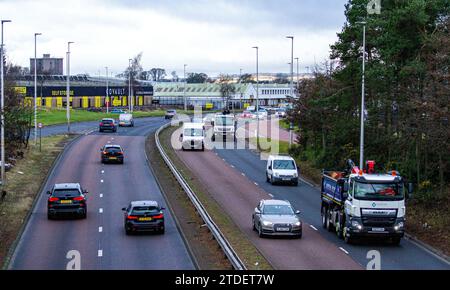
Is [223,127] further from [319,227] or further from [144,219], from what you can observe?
[144,219]

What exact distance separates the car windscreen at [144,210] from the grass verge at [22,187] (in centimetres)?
512

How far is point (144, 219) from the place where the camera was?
116 ft

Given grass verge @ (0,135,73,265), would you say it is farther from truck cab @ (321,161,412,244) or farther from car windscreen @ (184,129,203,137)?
truck cab @ (321,161,412,244)

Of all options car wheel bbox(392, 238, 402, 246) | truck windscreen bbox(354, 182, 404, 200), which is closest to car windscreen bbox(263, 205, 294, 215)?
truck windscreen bbox(354, 182, 404, 200)

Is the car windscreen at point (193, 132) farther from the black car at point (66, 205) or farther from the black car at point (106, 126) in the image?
the black car at point (66, 205)

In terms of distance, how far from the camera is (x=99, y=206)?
44.2 m

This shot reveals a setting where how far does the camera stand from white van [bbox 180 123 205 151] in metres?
74.2

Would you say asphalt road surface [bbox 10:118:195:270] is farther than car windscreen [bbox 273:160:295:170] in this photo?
No

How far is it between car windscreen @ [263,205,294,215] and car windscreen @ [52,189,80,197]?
391 inches

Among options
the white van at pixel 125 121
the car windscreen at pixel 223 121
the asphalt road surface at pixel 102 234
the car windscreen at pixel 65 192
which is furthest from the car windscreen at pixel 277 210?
the white van at pixel 125 121

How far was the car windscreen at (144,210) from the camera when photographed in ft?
117

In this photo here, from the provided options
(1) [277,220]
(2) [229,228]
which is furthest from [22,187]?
(1) [277,220]

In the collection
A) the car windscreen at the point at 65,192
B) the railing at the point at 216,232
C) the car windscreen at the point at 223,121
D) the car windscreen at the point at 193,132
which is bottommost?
the railing at the point at 216,232
